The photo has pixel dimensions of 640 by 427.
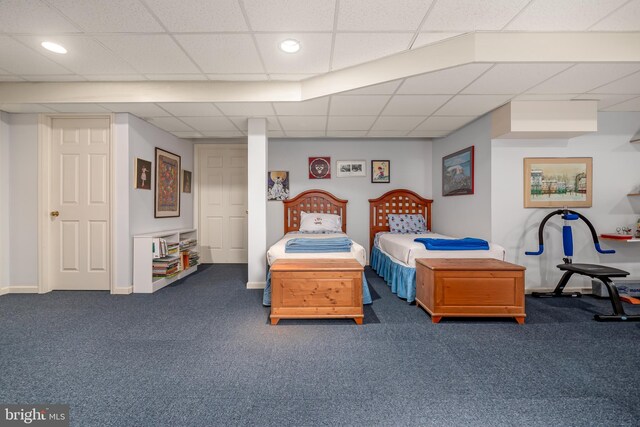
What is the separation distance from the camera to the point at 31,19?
7.39 ft

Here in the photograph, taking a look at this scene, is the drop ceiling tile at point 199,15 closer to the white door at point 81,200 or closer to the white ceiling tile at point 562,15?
the white ceiling tile at point 562,15

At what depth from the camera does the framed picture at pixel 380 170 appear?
573cm

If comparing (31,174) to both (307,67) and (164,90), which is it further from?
(307,67)

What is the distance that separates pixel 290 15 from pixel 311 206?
3.72 metres

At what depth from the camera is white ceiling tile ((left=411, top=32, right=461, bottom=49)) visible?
250 centimetres

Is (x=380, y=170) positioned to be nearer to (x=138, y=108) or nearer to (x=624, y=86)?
(x=624, y=86)

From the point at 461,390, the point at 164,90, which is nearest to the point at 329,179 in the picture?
the point at 164,90

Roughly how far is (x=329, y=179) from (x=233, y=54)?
325cm

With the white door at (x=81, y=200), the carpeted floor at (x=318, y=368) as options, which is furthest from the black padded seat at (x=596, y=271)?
the white door at (x=81, y=200)

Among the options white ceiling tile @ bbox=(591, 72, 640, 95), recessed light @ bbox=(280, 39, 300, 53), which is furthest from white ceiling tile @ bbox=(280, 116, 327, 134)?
white ceiling tile @ bbox=(591, 72, 640, 95)

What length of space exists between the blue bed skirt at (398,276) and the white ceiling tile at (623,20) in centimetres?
283

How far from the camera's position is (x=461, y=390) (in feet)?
5.90

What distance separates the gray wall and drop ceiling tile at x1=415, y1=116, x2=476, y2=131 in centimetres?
107

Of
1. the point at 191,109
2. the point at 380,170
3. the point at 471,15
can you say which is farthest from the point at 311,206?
the point at 471,15
